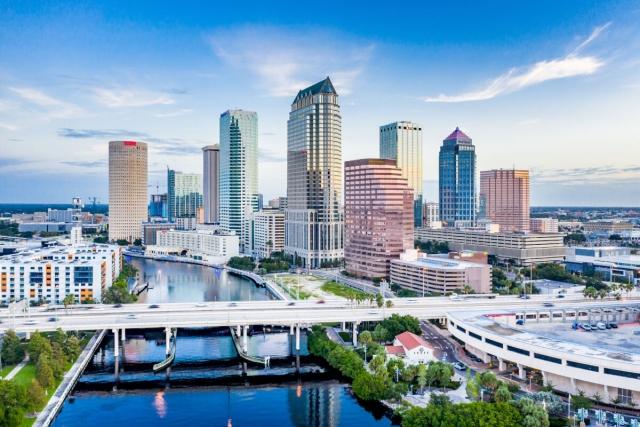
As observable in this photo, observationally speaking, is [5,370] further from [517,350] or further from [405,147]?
[405,147]

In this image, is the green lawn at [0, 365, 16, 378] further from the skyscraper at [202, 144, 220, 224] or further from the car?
the skyscraper at [202, 144, 220, 224]

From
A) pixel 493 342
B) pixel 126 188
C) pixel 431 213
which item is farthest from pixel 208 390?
pixel 431 213

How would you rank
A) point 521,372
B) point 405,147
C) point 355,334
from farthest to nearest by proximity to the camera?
point 405,147, point 355,334, point 521,372

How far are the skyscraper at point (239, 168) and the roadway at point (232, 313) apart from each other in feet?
255

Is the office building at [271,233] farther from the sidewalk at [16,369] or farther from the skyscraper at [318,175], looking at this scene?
the sidewalk at [16,369]

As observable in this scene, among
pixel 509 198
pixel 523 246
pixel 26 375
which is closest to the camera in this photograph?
pixel 26 375

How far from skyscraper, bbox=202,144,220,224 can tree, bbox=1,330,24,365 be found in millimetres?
120632

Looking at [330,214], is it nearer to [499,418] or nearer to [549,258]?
[549,258]

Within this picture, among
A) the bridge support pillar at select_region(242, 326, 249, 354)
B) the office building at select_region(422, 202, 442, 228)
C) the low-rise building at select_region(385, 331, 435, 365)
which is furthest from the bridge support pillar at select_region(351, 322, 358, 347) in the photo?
the office building at select_region(422, 202, 442, 228)

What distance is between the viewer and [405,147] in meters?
179

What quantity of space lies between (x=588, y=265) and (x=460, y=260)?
2421 cm

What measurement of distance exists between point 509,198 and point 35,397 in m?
142

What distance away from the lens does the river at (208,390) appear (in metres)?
35.2

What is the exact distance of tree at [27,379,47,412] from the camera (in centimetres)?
3278
